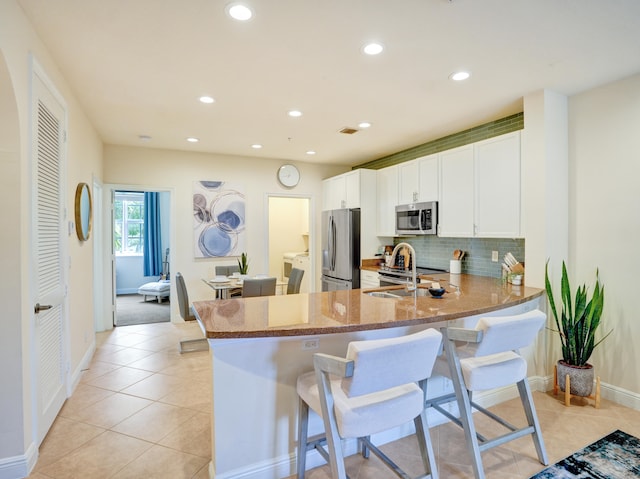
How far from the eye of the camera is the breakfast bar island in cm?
177

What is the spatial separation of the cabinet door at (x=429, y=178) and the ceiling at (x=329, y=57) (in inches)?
18.4

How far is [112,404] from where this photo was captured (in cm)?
281

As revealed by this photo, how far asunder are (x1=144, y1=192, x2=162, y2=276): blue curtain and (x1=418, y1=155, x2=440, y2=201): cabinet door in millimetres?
6085

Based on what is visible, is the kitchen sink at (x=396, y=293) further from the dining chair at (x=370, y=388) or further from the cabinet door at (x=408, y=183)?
the cabinet door at (x=408, y=183)

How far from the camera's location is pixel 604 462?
82.3 inches

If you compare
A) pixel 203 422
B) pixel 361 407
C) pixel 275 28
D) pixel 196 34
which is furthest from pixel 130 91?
pixel 361 407

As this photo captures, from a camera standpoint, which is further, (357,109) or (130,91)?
(357,109)

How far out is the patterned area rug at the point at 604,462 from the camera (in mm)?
1971

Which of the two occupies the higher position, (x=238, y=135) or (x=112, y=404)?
(x=238, y=135)

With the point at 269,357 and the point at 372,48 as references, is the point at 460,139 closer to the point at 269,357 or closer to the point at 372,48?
the point at 372,48

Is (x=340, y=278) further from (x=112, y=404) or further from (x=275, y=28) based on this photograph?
(x=275, y=28)

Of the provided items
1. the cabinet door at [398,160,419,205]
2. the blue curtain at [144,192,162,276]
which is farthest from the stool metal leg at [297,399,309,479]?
the blue curtain at [144,192,162,276]

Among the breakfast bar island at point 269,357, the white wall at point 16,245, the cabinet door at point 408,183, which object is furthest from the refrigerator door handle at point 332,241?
the white wall at point 16,245

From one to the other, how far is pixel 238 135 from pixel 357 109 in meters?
1.68
